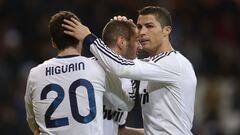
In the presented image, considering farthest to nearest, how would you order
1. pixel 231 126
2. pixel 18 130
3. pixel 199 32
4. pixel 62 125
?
pixel 199 32 < pixel 231 126 < pixel 18 130 < pixel 62 125

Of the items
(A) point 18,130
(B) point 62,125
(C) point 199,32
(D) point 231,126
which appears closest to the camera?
(B) point 62,125

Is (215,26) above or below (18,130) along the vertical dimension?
above

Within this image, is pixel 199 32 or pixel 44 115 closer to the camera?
pixel 44 115

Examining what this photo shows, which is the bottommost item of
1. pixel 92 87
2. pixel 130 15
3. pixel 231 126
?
pixel 231 126

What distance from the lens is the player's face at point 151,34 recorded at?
600 centimetres

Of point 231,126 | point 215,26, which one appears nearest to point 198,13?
point 215,26

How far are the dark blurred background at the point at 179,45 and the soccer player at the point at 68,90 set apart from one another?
510 cm

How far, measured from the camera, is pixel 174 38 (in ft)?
40.0

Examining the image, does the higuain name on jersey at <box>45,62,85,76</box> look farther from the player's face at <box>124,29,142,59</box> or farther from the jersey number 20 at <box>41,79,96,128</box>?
the player's face at <box>124,29,142,59</box>

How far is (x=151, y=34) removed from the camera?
600 centimetres

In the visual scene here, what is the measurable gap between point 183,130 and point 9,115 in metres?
5.51

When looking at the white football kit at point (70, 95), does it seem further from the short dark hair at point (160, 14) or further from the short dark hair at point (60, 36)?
the short dark hair at point (160, 14)

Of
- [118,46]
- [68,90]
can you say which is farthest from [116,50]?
[68,90]

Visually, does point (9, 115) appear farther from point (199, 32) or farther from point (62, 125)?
point (62, 125)
